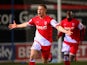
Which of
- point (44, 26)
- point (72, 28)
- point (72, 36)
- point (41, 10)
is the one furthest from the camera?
point (72, 36)

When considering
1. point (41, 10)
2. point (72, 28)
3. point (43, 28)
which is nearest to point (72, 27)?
point (72, 28)

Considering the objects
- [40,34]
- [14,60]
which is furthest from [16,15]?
[40,34]

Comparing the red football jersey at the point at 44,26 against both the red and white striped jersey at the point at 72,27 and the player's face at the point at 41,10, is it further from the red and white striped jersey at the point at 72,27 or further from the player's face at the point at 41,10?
the red and white striped jersey at the point at 72,27

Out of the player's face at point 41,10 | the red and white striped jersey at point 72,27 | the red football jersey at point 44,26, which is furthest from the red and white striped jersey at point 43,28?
the red and white striped jersey at point 72,27

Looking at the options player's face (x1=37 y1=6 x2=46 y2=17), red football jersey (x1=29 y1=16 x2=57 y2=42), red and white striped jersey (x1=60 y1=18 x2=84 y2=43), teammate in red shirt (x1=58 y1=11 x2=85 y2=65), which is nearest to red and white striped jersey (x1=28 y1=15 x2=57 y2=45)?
red football jersey (x1=29 y1=16 x2=57 y2=42)

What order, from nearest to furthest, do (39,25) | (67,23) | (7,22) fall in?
(39,25) < (67,23) < (7,22)

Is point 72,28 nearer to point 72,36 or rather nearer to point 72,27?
point 72,27

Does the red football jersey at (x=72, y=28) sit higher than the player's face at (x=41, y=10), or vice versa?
the player's face at (x=41, y=10)

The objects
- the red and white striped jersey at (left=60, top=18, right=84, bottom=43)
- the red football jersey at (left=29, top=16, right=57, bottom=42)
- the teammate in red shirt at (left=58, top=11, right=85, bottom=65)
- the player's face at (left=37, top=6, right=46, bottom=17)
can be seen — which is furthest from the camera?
the red and white striped jersey at (left=60, top=18, right=84, bottom=43)

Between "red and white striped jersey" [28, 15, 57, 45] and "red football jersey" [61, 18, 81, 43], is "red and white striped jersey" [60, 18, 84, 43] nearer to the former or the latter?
"red football jersey" [61, 18, 81, 43]

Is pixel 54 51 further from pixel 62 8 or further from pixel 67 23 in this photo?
pixel 67 23

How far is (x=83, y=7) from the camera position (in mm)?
20828

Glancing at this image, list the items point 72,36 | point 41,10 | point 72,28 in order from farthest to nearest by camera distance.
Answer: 1. point 72,36
2. point 72,28
3. point 41,10

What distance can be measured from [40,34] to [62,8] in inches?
253
